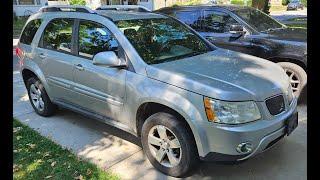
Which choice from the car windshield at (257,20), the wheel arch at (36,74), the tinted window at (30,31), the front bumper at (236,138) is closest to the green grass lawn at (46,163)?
the wheel arch at (36,74)

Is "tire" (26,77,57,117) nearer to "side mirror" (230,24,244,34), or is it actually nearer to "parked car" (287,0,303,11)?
"side mirror" (230,24,244,34)

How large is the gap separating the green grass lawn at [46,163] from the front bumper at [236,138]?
116 centimetres

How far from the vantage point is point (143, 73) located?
3770 millimetres

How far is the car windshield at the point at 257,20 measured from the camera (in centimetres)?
640

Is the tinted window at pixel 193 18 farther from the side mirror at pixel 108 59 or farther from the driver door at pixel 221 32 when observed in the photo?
the side mirror at pixel 108 59

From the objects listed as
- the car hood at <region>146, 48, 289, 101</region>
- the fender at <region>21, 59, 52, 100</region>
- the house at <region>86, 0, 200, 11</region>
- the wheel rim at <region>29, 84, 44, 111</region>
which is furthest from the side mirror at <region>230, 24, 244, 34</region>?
the house at <region>86, 0, 200, 11</region>

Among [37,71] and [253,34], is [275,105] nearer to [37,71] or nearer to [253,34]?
[253,34]

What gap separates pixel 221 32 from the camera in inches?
256

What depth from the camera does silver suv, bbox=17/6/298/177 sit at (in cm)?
326

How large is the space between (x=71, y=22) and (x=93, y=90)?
3.62 ft

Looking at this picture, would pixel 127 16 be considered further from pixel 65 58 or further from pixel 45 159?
pixel 45 159

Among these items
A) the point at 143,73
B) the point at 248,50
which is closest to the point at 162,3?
the point at 248,50

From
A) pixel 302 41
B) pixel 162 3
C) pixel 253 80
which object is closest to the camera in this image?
pixel 253 80

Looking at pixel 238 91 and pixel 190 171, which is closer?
pixel 238 91
